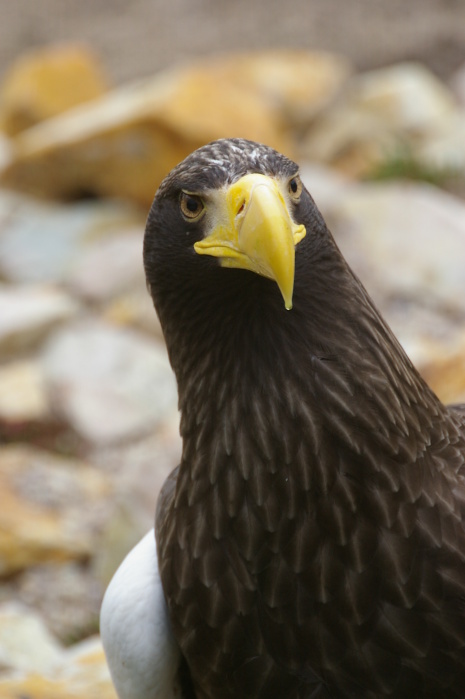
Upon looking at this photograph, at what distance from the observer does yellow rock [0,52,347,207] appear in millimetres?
6879

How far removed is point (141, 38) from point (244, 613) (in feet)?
34.2

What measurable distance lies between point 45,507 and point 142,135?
3.21m

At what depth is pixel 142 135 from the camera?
688 centimetres

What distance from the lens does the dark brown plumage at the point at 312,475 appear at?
181 cm

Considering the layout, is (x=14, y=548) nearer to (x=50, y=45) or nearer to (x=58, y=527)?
(x=58, y=527)

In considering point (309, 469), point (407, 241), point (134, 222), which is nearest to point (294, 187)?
point (309, 469)

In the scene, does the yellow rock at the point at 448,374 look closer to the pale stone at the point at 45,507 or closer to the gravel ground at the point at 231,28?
the pale stone at the point at 45,507

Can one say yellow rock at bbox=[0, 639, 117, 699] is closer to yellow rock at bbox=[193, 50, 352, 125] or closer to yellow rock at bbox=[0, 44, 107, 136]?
yellow rock at bbox=[193, 50, 352, 125]

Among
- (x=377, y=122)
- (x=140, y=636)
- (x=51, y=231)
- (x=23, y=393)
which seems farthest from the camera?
(x=377, y=122)

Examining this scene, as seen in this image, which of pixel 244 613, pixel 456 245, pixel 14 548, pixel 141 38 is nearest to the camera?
pixel 244 613

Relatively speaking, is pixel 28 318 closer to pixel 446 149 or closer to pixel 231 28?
pixel 446 149

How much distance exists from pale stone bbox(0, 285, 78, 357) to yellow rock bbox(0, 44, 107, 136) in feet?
12.0

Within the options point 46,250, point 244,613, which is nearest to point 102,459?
point 46,250

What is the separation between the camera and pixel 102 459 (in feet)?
16.0
